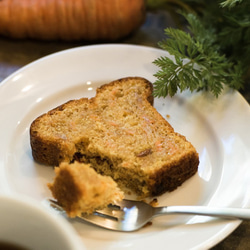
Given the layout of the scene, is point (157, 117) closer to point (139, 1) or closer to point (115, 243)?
point (115, 243)

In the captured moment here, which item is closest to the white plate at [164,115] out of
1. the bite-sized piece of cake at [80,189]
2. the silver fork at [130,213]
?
the silver fork at [130,213]

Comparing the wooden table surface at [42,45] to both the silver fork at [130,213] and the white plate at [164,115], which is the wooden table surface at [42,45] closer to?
the white plate at [164,115]

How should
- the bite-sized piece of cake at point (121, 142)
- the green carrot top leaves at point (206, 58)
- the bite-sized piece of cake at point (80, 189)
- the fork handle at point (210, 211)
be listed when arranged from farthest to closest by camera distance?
1. the green carrot top leaves at point (206, 58)
2. the bite-sized piece of cake at point (121, 142)
3. the fork handle at point (210, 211)
4. the bite-sized piece of cake at point (80, 189)

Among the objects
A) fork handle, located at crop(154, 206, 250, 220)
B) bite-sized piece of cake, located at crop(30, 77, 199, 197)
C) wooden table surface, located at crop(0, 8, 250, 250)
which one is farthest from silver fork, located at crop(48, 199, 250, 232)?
wooden table surface, located at crop(0, 8, 250, 250)

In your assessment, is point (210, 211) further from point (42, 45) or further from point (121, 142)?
point (42, 45)

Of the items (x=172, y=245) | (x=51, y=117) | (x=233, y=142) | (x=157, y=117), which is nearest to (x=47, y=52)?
(x=51, y=117)

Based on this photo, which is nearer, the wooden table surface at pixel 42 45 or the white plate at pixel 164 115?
the white plate at pixel 164 115

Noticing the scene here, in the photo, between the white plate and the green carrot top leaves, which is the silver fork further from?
the green carrot top leaves

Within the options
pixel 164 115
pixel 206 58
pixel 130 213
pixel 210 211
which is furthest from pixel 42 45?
pixel 210 211
